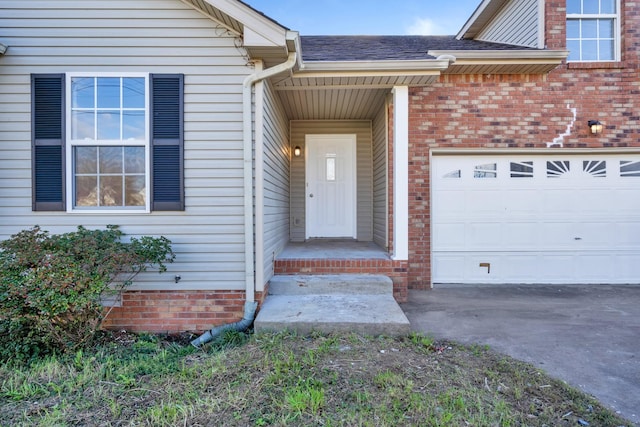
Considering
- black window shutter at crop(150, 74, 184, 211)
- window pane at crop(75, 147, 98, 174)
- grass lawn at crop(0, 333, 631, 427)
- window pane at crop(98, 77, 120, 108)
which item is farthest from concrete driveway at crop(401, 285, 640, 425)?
window pane at crop(98, 77, 120, 108)

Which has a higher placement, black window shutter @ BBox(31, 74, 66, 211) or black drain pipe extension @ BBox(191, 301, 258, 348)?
black window shutter @ BBox(31, 74, 66, 211)

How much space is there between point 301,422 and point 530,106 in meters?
5.26

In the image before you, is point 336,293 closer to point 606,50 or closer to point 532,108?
point 532,108

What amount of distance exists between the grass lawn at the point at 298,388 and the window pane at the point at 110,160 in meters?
1.83

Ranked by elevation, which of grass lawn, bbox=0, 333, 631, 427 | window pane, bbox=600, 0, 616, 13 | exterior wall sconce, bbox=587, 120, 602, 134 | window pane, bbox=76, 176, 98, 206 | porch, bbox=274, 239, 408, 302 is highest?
window pane, bbox=600, 0, 616, 13

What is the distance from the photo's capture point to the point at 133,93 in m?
3.74

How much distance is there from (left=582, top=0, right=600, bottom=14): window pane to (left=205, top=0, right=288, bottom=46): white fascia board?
16.2 ft

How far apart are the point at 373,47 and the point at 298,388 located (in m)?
4.80

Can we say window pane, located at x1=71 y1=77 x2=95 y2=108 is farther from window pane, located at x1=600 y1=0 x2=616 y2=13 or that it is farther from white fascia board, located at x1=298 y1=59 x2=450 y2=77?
window pane, located at x1=600 y1=0 x2=616 y2=13

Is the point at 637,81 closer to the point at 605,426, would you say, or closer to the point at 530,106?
the point at 530,106

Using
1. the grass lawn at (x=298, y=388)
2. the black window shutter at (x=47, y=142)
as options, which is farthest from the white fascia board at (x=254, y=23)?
the grass lawn at (x=298, y=388)

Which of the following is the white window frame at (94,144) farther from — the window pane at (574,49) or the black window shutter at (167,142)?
the window pane at (574,49)

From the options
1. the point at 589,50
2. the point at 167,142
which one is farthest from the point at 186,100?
the point at 589,50

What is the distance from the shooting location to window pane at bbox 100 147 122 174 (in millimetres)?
3750
